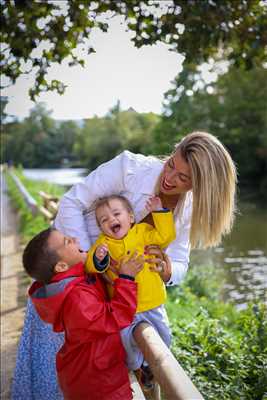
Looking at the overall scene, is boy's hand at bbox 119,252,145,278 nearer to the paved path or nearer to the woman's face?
the woman's face

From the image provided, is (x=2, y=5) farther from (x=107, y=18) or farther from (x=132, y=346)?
(x=132, y=346)

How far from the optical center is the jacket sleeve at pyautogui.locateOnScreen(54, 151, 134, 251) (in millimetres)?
1851

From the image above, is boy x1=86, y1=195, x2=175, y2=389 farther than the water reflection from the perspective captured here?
No

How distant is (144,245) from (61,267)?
28cm

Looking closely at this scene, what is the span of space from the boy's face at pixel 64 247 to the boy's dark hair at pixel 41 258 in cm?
1

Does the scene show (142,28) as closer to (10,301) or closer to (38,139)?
(10,301)

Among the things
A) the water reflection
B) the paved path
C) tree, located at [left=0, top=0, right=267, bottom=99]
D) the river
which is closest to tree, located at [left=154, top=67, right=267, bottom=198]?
the river

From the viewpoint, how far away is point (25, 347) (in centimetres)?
212

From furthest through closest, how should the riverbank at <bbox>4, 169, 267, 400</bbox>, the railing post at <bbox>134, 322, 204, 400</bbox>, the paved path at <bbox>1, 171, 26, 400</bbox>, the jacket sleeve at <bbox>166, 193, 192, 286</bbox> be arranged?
the paved path at <bbox>1, 171, 26, 400</bbox> < the riverbank at <bbox>4, 169, 267, 400</bbox> < the jacket sleeve at <bbox>166, 193, 192, 286</bbox> < the railing post at <bbox>134, 322, 204, 400</bbox>

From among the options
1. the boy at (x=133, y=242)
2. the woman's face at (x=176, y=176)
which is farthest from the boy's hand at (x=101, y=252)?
the woman's face at (x=176, y=176)

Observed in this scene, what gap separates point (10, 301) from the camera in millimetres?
4664

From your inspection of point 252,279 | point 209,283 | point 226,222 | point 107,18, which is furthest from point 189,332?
point 252,279

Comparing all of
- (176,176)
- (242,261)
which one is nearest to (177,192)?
(176,176)

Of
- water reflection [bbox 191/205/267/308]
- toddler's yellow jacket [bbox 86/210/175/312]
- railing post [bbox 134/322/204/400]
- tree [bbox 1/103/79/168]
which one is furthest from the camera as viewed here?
tree [bbox 1/103/79/168]
